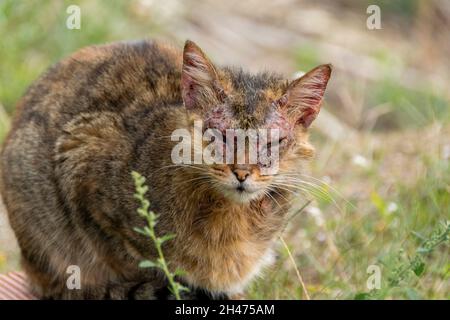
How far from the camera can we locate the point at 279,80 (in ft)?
13.0

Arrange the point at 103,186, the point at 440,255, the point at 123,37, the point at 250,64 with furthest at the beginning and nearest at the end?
the point at 250,64 → the point at 123,37 → the point at 440,255 → the point at 103,186

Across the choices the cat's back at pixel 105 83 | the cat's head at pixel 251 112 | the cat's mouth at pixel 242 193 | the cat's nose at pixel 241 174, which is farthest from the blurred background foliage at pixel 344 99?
the cat's back at pixel 105 83

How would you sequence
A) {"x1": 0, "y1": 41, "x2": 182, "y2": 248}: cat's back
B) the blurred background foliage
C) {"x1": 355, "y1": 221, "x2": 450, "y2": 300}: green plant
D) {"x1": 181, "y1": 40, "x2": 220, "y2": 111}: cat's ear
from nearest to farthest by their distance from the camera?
{"x1": 355, "y1": 221, "x2": 450, "y2": 300}: green plant → {"x1": 181, "y1": 40, "x2": 220, "y2": 111}: cat's ear → {"x1": 0, "y1": 41, "x2": 182, "y2": 248}: cat's back → the blurred background foliage

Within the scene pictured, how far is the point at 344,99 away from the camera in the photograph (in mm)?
8008

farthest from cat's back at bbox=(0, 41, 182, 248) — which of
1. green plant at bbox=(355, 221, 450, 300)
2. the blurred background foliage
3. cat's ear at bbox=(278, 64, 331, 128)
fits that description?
green plant at bbox=(355, 221, 450, 300)

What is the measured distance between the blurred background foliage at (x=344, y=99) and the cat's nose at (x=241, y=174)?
0.56 m

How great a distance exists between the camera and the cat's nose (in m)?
3.52

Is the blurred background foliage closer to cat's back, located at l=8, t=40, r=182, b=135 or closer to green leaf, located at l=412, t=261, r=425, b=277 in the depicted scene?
green leaf, located at l=412, t=261, r=425, b=277

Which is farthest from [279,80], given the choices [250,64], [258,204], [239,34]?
[239,34]

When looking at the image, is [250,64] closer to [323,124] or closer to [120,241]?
[323,124]

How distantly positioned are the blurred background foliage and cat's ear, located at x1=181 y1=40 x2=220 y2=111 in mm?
654

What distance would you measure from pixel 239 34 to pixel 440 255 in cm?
605

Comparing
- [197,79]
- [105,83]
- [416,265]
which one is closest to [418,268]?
[416,265]

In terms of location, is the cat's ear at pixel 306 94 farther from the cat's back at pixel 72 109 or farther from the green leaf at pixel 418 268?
the green leaf at pixel 418 268
